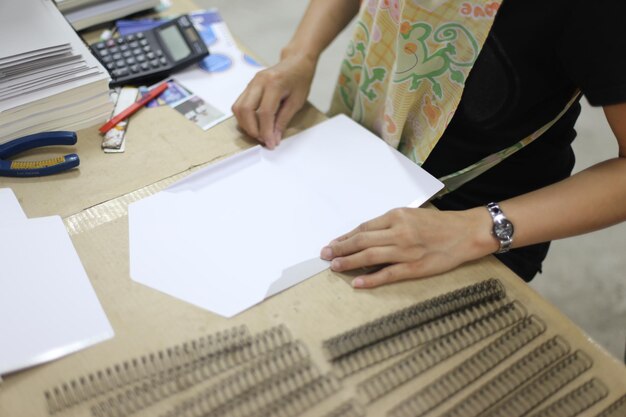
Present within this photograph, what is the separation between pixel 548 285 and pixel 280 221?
44.6 inches

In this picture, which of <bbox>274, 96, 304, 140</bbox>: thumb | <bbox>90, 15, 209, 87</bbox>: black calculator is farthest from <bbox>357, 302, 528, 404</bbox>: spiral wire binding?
<bbox>90, 15, 209, 87</bbox>: black calculator

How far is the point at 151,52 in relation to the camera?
2.82ft

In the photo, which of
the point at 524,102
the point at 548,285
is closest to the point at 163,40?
the point at 524,102

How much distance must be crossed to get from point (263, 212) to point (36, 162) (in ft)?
1.03

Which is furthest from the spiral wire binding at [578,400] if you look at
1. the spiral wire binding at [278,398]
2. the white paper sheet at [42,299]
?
the white paper sheet at [42,299]

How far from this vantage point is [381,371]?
1.73 ft

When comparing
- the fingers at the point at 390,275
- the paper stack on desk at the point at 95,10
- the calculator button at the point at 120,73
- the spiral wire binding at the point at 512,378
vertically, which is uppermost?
Result: the paper stack on desk at the point at 95,10

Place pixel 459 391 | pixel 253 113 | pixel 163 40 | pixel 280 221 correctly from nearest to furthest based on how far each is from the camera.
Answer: pixel 459 391
pixel 280 221
pixel 253 113
pixel 163 40

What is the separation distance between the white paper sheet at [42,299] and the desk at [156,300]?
0.01 meters

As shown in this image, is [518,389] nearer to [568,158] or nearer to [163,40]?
[568,158]

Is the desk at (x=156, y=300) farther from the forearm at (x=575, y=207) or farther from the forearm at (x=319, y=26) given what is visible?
the forearm at (x=319, y=26)

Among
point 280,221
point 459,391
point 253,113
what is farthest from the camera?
point 253,113

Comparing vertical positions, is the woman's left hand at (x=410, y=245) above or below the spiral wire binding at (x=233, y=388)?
above

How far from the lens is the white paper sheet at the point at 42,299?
20.6 inches
